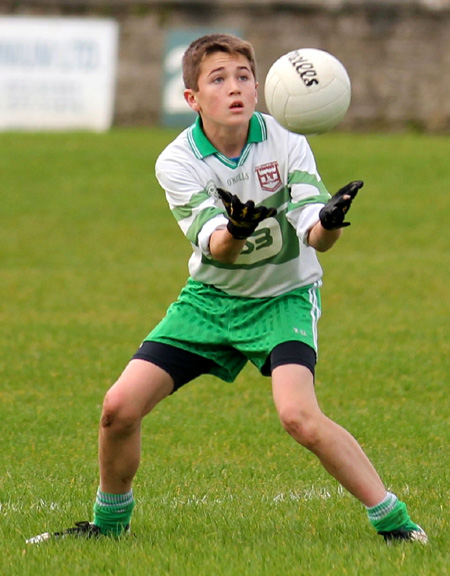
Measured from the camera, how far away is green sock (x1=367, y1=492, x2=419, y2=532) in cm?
471

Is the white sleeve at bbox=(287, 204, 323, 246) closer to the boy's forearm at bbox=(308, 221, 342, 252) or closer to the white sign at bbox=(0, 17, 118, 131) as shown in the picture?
the boy's forearm at bbox=(308, 221, 342, 252)

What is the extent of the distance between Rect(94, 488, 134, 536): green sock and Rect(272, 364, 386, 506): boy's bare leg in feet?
2.88

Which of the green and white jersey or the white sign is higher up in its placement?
the green and white jersey

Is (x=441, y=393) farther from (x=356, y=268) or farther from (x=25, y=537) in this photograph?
(x=356, y=268)

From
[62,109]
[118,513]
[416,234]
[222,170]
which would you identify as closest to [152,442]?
[118,513]

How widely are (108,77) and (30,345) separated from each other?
16651mm

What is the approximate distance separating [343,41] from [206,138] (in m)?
23.6

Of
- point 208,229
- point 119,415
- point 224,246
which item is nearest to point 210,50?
point 208,229

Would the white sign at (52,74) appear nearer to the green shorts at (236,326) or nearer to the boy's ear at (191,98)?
the boy's ear at (191,98)

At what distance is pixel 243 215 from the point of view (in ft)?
14.7

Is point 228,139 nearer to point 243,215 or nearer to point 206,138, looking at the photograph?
point 206,138

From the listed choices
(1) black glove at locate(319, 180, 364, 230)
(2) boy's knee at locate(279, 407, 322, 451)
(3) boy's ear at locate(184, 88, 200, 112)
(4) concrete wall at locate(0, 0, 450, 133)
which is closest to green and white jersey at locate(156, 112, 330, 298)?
(3) boy's ear at locate(184, 88, 200, 112)

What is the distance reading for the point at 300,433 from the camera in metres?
4.65

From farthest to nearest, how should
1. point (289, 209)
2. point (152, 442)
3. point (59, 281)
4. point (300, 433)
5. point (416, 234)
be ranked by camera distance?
point (416, 234), point (59, 281), point (152, 442), point (289, 209), point (300, 433)
